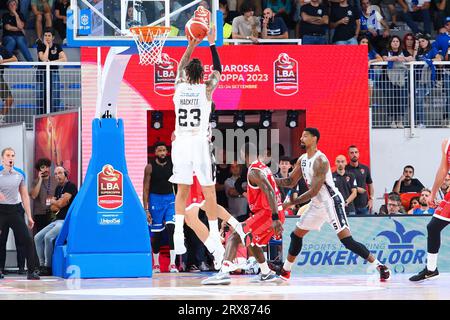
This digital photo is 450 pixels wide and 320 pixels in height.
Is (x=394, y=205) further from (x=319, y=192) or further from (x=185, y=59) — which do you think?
(x=185, y=59)

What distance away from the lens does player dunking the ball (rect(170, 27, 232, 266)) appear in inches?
577

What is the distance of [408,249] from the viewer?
19.0 metres

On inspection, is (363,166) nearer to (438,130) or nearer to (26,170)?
(438,130)

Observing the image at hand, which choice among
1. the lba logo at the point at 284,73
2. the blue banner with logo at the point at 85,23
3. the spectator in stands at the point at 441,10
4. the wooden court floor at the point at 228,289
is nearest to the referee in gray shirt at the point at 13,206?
the wooden court floor at the point at 228,289

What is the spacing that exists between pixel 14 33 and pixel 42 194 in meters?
4.44

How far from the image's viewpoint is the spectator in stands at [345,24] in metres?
23.9

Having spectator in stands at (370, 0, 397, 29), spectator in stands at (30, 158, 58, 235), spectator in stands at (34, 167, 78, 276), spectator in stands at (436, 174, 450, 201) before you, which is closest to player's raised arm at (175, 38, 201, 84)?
spectator in stands at (34, 167, 78, 276)

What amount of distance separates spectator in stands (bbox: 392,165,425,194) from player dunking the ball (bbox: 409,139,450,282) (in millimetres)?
6253

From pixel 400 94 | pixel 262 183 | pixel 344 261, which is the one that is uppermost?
pixel 400 94

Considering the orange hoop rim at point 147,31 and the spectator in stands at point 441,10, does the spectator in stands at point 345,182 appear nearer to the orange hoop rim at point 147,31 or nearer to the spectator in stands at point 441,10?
the orange hoop rim at point 147,31

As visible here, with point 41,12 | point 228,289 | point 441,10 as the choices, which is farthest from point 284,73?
point 228,289

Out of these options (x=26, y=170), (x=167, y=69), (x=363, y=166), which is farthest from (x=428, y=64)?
(x=26, y=170)

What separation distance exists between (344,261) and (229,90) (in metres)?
4.79

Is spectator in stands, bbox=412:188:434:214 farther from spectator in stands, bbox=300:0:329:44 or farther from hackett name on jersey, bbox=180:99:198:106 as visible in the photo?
hackett name on jersey, bbox=180:99:198:106
